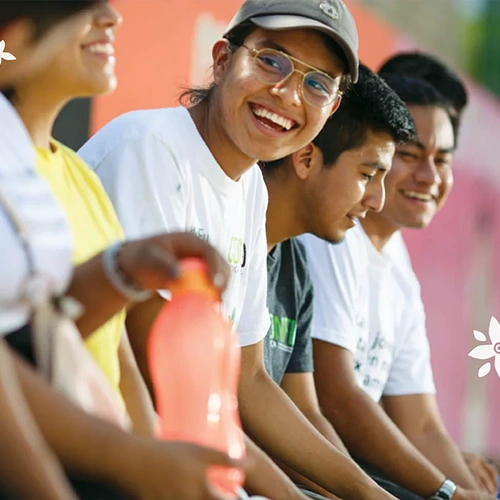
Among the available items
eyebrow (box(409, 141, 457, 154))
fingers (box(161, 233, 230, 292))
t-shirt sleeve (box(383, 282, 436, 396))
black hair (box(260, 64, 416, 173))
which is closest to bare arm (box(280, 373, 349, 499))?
black hair (box(260, 64, 416, 173))

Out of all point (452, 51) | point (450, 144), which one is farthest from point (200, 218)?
point (452, 51)

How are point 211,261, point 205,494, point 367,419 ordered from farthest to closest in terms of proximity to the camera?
1. point 367,419
2. point 211,261
3. point 205,494

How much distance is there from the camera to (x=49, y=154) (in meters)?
2.20

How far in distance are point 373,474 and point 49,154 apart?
209 centimetres

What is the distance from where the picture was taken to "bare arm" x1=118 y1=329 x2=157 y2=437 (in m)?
2.31

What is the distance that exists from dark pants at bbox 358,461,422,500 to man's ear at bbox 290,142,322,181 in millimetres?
978

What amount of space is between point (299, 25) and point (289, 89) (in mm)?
161

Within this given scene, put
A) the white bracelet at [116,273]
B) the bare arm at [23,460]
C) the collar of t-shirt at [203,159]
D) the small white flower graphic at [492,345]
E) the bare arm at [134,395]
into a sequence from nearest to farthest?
the bare arm at [23,460] < the white bracelet at [116,273] < the bare arm at [134,395] < the collar of t-shirt at [203,159] < the small white flower graphic at [492,345]

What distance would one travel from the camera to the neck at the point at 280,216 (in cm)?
358

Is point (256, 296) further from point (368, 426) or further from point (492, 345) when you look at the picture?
point (492, 345)

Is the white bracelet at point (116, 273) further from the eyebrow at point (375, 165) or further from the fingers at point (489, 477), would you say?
the fingers at point (489, 477)

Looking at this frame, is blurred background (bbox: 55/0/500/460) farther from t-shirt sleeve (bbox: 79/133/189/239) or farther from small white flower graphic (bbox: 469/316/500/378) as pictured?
t-shirt sleeve (bbox: 79/133/189/239)

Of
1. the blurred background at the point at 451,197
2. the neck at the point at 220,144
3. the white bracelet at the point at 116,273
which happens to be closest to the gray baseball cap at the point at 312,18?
the neck at the point at 220,144

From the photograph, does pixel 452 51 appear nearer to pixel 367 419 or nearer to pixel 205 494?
pixel 367 419
